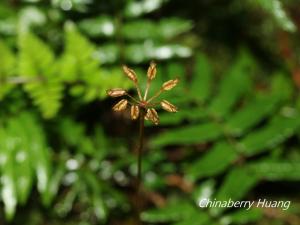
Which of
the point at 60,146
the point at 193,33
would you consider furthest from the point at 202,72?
the point at 60,146

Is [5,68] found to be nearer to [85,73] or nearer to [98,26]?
[85,73]

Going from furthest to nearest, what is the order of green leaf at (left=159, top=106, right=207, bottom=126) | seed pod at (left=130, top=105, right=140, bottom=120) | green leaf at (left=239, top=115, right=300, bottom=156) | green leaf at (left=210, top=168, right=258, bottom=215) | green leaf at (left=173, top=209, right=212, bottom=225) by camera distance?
1. green leaf at (left=159, top=106, right=207, bottom=126)
2. green leaf at (left=239, top=115, right=300, bottom=156)
3. green leaf at (left=210, top=168, right=258, bottom=215)
4. green leaf at (left=173, top=209, right=212, bottom=225)
5. seed pod at (left=130, top=105, right=140, bottom=120)

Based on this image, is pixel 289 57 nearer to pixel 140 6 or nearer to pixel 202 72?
pixel 202 72

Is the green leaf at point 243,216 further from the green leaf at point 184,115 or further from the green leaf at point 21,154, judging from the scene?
the green leaf at point 21,154

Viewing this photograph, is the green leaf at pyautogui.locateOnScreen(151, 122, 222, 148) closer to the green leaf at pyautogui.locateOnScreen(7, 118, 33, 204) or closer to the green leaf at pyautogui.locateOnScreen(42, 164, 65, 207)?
the green leaf at pyautogui.locateOnScreen(42, 164, 65, 207)

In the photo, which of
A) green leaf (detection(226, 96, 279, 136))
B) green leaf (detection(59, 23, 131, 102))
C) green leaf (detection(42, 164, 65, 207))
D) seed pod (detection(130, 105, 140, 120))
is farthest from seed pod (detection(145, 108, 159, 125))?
green leaf (detection(226, 96, 279, 136))

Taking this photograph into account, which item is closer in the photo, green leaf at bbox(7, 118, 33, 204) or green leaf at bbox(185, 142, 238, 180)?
green leaf at bbox(7, 118, 33, 204)
